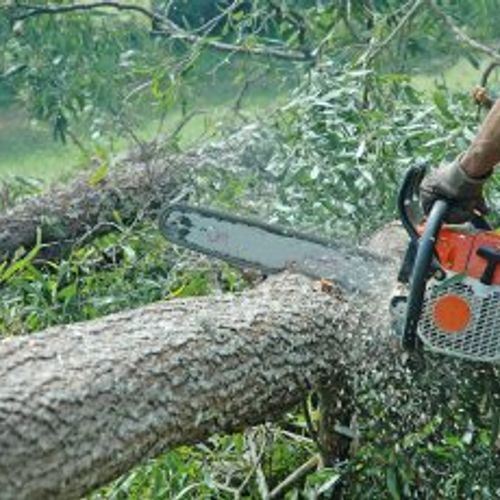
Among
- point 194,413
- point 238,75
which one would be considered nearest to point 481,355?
point 194,413

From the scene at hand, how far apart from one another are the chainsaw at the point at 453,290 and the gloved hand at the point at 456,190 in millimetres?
22

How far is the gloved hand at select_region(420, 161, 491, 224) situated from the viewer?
2.77 meters

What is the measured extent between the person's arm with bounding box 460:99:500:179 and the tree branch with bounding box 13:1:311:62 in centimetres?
272

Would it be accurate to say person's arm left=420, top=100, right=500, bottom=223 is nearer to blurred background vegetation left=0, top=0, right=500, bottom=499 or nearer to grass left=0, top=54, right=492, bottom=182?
blurred background vegetation left=0, top=0, right=500, bottom=499

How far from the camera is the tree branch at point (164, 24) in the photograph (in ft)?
18.4

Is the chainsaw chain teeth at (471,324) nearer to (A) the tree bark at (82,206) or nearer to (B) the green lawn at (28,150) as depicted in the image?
(A) the tree bark at (82,206)

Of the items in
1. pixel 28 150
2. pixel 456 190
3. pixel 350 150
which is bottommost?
pixel 28 150

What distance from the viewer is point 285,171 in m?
Answer: 4.12

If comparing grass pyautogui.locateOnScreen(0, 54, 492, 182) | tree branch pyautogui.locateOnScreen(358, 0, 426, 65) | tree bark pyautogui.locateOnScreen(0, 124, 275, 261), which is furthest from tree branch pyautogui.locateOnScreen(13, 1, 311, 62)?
grass pyautogui.locateOnScreen(0, 54, 492, 182)

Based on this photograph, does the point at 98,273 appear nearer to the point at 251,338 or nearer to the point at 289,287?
the point at 289,287

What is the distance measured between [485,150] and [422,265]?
0.91ft

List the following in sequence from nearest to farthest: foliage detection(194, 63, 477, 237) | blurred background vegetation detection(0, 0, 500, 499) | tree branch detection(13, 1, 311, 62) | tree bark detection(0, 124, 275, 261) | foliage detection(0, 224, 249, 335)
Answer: blurred background vegetation detection(0, 0, 500, 499)
foliage detection(0, 224, 249, 335)
foliage detection(194, 63, 477, 237)
tree bark detection(0, 124, 275, 261)
tree branch detection(13, 1, 311, 62)

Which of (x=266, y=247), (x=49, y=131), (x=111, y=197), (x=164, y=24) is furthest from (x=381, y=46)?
(x=49, y=131)

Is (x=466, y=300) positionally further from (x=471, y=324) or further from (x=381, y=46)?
(x=381, y=46)
